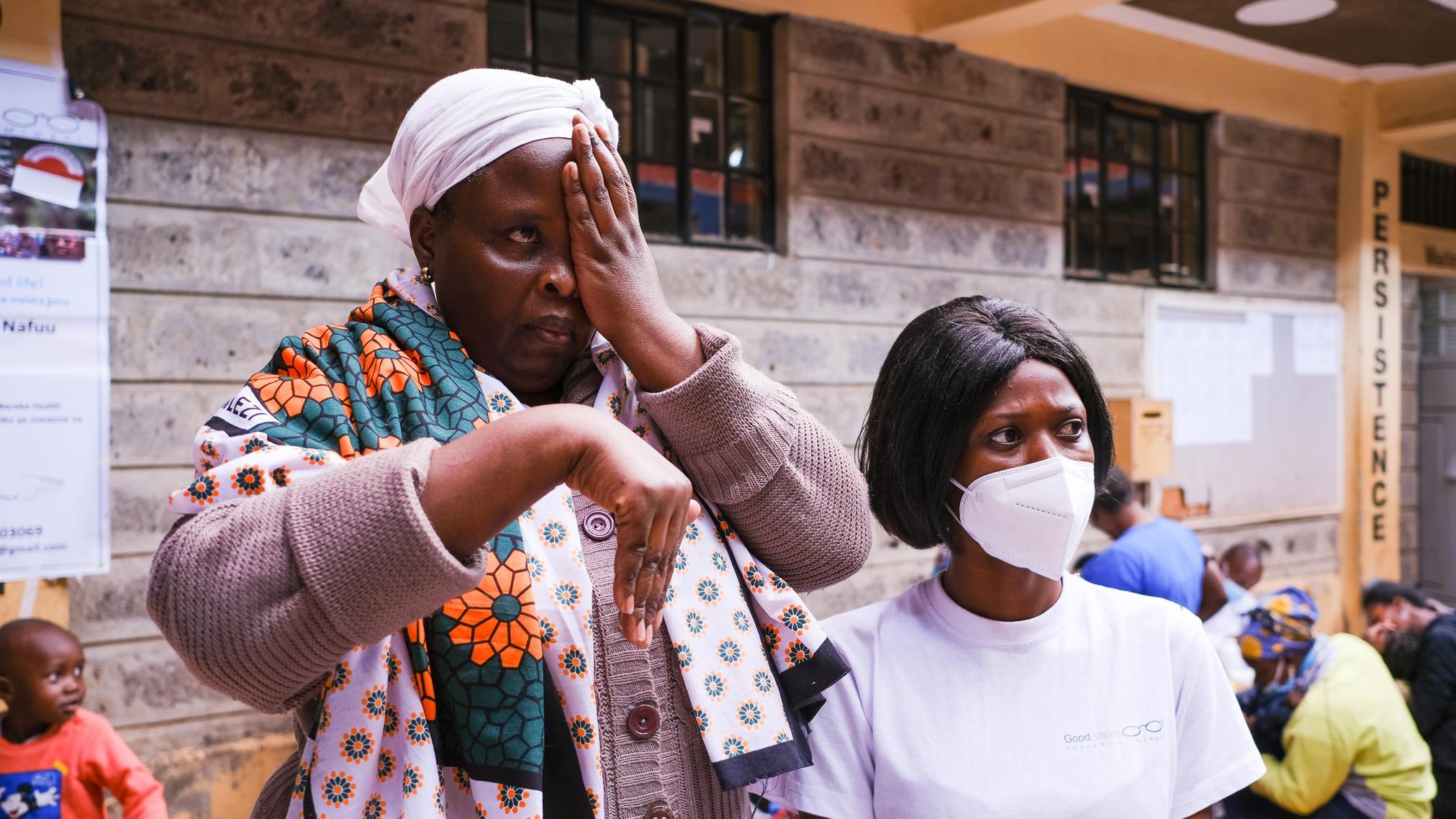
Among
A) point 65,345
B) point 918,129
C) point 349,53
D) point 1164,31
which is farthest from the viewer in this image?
point 1164,31

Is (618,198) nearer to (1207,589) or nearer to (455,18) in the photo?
(455,18)

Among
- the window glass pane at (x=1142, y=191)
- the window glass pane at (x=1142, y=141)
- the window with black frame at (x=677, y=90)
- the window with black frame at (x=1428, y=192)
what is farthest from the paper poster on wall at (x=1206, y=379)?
the window with black frame at (x=677, y=90)

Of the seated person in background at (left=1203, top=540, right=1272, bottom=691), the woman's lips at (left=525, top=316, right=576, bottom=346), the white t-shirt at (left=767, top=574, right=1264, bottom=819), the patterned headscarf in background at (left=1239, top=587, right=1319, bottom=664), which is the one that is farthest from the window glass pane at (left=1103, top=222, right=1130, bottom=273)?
the woman's lips at (left=525, top=316, right=576, bottom=346)

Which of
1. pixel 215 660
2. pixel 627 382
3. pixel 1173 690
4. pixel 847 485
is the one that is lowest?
pixel 1173 690

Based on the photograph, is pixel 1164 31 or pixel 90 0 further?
pixel 1164 31

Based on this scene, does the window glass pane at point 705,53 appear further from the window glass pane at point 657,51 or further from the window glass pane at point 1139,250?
the window glass pane at point 1139,250

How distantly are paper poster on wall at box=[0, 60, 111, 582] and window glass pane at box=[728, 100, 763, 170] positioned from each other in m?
2.83

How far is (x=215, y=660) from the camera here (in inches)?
39.6

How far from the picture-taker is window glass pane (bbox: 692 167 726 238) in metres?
5.55

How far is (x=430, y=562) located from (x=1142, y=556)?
357cm

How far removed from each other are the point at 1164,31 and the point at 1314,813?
5293 mm

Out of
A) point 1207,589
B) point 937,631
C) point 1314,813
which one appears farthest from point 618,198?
point 1207,589

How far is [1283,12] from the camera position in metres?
7.08

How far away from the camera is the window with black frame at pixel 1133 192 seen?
281 inches
